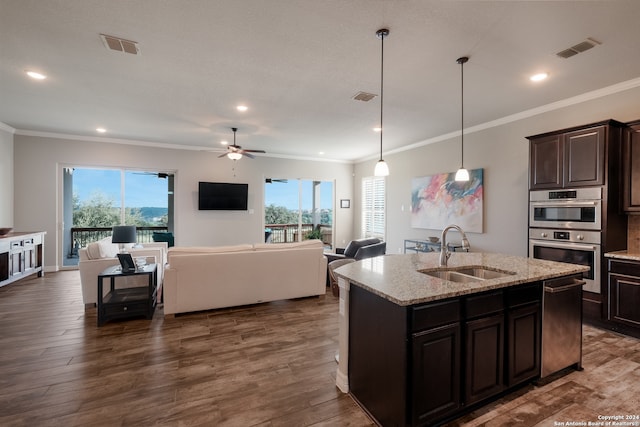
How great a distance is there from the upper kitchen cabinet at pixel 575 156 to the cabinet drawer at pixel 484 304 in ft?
8.03

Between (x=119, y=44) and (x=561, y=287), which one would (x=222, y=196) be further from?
(x=561, y=287)

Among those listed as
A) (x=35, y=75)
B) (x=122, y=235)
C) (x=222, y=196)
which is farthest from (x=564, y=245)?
(x=222, y=196)

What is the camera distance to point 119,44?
9.00 feet

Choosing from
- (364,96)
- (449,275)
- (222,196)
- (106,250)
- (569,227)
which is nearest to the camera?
(449,275)

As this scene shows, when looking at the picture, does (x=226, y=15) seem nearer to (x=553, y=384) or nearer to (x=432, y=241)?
(x=553, y=384)

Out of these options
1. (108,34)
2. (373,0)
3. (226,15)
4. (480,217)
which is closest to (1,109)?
(108,34)

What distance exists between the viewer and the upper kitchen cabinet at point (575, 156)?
3217 millimetres

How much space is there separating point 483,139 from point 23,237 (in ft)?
26.9

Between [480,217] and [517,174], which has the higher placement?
[517,174]

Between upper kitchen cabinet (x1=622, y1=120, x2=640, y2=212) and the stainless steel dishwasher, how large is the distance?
1625mm

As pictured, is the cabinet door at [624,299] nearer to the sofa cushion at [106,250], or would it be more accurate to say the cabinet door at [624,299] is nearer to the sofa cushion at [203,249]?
the sofa cushion at [203,249]

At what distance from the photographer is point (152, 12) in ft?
7.52

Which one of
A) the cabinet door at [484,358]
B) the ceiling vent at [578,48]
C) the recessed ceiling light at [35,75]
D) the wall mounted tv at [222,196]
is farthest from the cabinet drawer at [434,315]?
the wall mounted tv at [222,196]

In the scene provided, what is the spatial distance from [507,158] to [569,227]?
1677 mm
